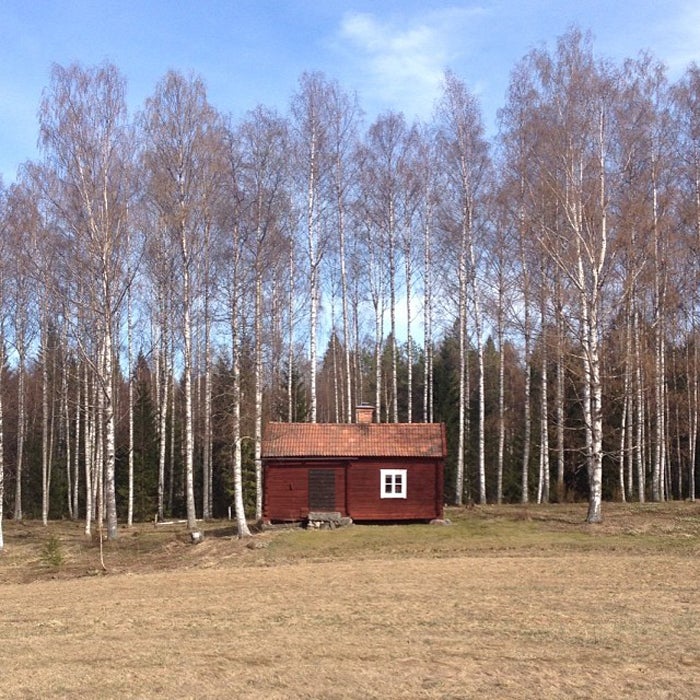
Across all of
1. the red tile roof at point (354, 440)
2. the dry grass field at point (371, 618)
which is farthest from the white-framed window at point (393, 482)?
the dry grass field at point (371, 618)

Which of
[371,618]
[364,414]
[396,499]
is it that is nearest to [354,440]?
[364,414]

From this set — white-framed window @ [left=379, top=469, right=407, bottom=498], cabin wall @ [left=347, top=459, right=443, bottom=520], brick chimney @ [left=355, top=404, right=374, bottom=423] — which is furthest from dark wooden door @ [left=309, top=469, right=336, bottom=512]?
brick chimney @ [left=355, top=404, right=374, bottom=423]

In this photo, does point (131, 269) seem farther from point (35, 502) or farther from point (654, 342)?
point (35, 502)

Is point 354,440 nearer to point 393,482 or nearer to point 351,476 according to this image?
point 351,476

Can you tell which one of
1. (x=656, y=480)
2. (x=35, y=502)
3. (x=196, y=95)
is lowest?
(x=35, y=502)

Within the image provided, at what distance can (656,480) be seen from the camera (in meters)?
30.5

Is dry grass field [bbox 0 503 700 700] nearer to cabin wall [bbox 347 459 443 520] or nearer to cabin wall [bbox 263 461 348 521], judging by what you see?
cabin wall [bbox 263 461 348 521]

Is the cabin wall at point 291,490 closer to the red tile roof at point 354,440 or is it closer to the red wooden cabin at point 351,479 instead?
the red wooden cabin at point 351,479

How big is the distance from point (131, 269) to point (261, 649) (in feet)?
61.4

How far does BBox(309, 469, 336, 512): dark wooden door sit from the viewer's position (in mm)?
25156

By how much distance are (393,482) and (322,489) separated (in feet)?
7.66

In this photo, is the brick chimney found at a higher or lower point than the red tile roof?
higher

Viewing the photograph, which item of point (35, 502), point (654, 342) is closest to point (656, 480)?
point (654, 342)

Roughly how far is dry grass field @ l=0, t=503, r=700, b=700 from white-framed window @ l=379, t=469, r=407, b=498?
3.14 m
